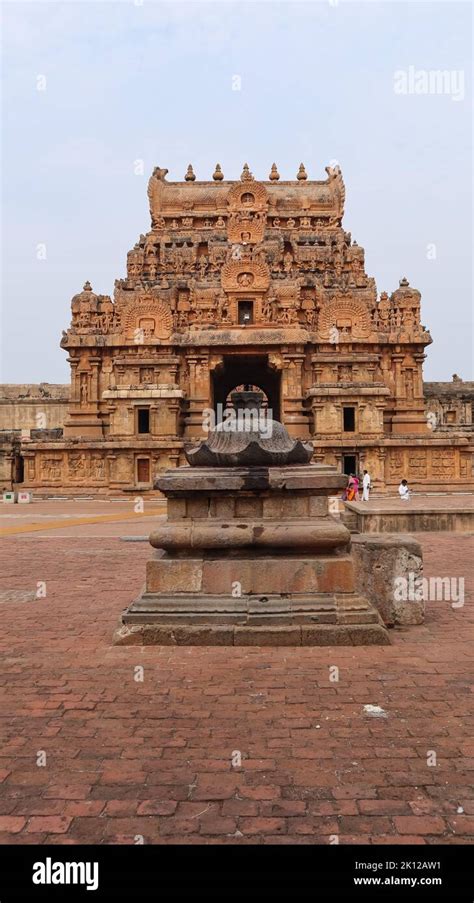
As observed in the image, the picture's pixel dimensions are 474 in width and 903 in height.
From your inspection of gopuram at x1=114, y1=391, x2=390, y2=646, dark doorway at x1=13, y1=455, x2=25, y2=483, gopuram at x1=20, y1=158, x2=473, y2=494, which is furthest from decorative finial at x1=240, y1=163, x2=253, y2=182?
gopuram at x1=114, y1=391, x2=390, y2=646

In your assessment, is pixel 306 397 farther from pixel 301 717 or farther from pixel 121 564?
pixel 301 717

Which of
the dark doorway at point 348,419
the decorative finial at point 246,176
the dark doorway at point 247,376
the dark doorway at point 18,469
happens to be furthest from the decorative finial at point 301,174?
the dark doorway at point 18,469

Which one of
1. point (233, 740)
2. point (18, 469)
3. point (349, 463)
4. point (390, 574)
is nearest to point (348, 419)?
point (349, 463)

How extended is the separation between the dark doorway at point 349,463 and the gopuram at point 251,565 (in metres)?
22.5

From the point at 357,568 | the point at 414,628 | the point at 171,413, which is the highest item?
the point at 171,413

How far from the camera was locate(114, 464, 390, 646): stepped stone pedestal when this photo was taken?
591 cm

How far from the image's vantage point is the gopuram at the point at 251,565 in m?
5.92

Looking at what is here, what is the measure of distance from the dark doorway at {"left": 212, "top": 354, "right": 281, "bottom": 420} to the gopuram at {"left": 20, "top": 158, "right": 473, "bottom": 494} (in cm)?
19

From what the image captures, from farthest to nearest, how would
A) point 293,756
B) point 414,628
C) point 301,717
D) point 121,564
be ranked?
point 121,564, point 414,628, point 301,717, point 293,756

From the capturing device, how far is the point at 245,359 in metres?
33.1

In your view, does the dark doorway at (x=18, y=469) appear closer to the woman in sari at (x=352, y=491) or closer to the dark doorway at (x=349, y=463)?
the dark doorway at (x=349, y=463)

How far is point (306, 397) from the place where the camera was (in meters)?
31.0

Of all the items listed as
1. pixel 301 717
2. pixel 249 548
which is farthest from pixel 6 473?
pixel 301 717

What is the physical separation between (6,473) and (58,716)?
27766mm
